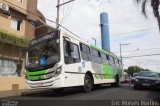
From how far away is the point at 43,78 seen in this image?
11.5m

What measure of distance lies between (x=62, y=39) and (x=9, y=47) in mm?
10980

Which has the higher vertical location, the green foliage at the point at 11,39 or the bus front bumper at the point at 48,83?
the green foliage at the point at 11,39

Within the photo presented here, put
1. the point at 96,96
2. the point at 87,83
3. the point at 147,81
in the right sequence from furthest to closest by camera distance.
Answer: the point at 147,81
the point at 87,83
the point at 96,96

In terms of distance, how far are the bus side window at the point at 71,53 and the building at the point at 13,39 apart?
8.97 meters

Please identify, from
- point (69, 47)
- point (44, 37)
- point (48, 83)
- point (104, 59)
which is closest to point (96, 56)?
point (104, 59)

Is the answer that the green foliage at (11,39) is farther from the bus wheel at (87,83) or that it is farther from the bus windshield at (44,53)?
the bus wheel at (87,83)

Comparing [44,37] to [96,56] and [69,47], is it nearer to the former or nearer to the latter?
[69,47]

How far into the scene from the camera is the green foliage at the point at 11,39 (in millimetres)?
19797

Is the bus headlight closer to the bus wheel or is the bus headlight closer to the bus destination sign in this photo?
the bus destination sign

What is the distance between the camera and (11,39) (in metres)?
20.8

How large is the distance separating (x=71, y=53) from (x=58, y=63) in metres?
1.33

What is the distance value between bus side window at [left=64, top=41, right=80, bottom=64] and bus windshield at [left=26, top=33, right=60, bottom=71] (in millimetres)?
493

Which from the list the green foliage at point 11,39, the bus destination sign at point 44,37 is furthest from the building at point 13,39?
the bus destination sign at point 44,37

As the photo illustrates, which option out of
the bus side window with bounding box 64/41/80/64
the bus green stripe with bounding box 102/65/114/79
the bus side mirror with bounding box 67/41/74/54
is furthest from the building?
the bus side mirror with bounding box 67/41/74/54
